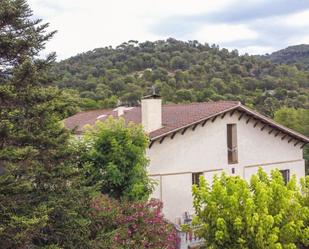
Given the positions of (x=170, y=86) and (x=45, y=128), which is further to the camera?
(x=170, y=86)

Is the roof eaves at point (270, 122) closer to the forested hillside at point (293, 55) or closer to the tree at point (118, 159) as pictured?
the tree at point (118, 159)

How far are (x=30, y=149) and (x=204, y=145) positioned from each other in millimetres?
12788

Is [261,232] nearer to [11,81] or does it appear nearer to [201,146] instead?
[11,81]

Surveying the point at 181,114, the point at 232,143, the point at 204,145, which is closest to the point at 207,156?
the point at 204,145

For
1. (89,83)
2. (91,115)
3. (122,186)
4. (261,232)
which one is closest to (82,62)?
(89,83)

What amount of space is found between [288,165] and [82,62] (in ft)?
190

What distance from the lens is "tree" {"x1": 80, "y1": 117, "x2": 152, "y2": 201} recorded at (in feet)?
49.6

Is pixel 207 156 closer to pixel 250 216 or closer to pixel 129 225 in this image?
pixel 129 225

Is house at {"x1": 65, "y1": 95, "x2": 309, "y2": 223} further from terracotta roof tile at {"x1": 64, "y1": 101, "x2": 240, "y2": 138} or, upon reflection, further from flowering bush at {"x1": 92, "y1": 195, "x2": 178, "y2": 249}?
flowering bush at {"x1": 92, "y1": 195, "x2": 178, "y2": 249}

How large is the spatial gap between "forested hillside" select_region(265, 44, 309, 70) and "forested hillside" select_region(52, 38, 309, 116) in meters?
35.8

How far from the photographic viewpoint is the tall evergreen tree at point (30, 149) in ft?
31.9

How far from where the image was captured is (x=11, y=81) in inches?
400

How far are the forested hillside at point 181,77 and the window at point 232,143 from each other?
23.4m

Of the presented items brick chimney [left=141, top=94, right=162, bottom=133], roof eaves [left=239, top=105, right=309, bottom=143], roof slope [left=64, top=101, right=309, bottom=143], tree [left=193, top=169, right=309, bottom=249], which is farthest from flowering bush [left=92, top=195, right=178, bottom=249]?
roof eaves [left=239, top=105, right=309, bottom=143]
